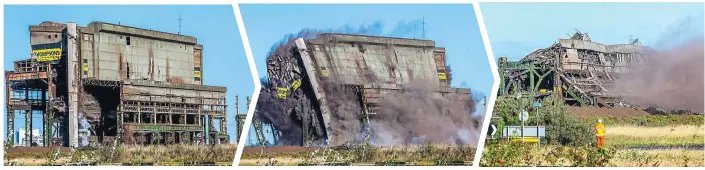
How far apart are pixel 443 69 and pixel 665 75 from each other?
118 inches

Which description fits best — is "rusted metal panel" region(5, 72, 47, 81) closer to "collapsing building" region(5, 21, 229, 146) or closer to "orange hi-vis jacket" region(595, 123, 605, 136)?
"collapsing building" region(5, 21, 229, 146)

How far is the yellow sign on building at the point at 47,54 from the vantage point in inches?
622

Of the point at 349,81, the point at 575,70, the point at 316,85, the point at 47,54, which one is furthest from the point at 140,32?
the point at 575,70

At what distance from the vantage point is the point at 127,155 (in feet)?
49.8

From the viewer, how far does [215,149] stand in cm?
1517

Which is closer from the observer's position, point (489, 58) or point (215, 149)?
point (489, 58)

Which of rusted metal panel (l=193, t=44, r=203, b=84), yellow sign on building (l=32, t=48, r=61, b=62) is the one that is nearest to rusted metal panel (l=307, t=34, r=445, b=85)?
rusted metal panel (l=193, t=44, r=203, b=84)

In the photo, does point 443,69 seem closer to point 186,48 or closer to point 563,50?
point 563,50

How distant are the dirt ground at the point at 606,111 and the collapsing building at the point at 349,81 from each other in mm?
1512

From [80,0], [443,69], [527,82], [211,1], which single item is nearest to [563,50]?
[527,82]

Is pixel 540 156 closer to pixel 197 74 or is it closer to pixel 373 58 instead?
pixel 373 58

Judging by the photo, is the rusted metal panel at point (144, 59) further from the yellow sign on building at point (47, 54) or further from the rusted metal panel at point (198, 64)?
the yellow sign on building at point (47, 54)

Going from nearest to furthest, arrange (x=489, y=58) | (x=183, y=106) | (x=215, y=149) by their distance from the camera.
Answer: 1. (x=489, y=58)
2. (x=215, y=149)
3. (x=183, y=106)

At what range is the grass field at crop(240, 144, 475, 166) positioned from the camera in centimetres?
1468
